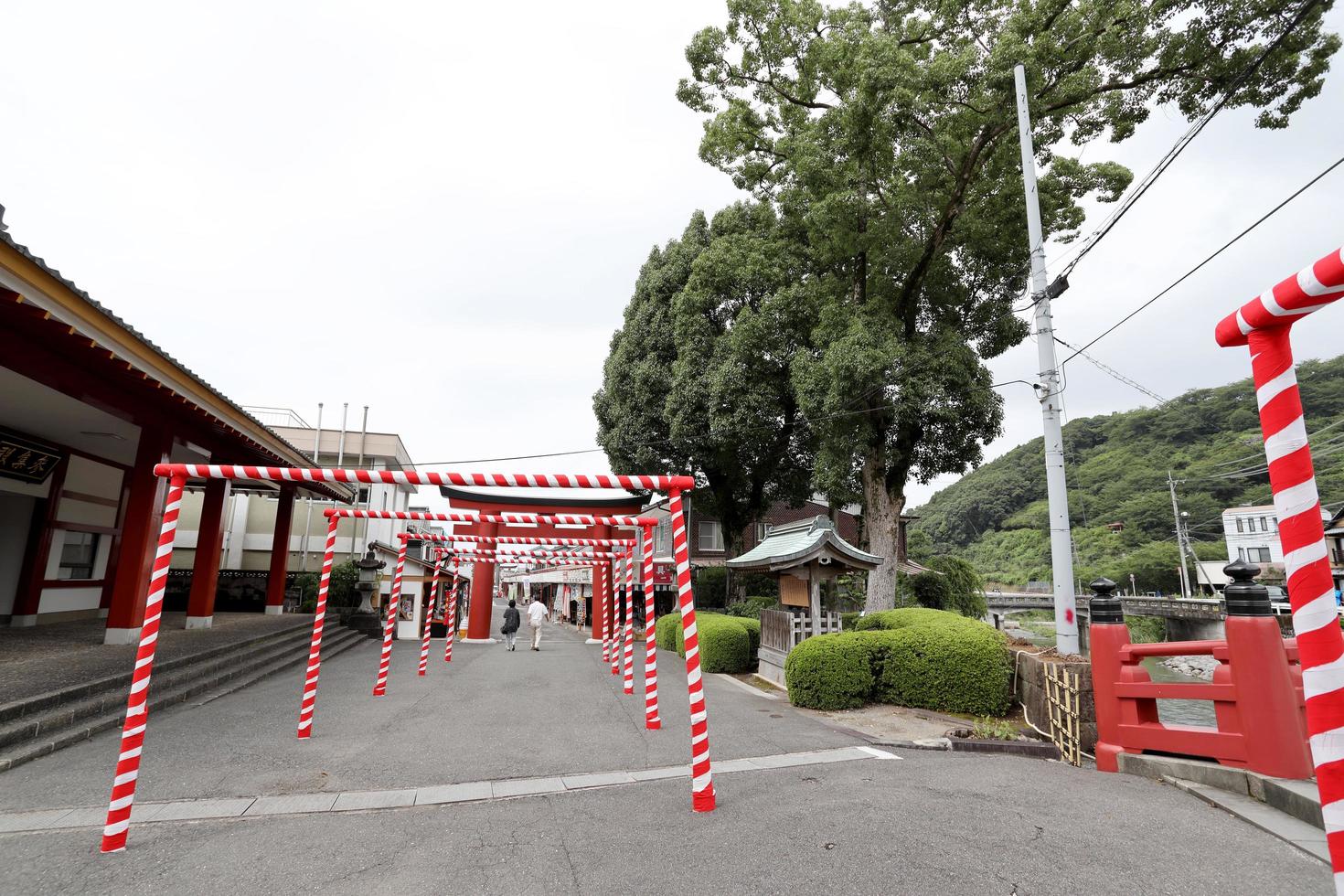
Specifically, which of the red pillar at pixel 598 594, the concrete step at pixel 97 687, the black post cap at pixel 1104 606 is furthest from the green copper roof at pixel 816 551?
the concrete step at pixel 97 687

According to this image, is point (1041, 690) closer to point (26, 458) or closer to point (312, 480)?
point (312, 480)

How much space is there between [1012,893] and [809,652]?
6681mm

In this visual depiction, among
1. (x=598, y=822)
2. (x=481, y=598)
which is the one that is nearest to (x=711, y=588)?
(x=481, y=598)

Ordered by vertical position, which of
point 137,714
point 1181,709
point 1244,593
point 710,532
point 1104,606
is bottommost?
point 1181,709

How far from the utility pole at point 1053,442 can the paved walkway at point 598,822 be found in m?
2.38

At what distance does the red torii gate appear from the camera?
419 centimetres

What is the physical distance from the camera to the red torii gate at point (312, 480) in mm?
4191

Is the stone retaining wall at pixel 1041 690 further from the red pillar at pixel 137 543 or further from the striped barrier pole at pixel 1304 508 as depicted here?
the red pillar at pixel 137 543

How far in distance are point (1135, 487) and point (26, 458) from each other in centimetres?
7406

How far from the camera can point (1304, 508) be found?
206 centimetres

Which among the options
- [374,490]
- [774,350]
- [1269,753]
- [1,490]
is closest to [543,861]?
[1269,753]

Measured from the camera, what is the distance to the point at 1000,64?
11422 millimetres

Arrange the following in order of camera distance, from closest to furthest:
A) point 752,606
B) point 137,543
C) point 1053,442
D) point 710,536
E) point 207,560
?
1. point 1053,442
2. point 137,543
3. point 207,560
4. point 752,606
5. point 710,536

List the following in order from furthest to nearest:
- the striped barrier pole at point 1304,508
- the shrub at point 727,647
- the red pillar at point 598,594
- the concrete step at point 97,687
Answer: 1. the red pillar at point 598,594
2. the shrub at point 727,647
3. the concrete step at point 97,687
4. the striped barrier pole at point 1304,508
